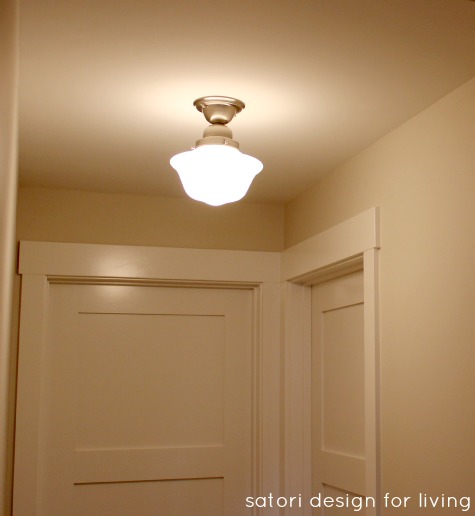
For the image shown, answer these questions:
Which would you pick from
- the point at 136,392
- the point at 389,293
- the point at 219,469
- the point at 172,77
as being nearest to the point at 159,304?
the point at 136,392

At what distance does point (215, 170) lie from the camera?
227cm

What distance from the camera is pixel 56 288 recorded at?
3.42 meters

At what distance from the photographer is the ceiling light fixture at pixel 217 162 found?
224cm

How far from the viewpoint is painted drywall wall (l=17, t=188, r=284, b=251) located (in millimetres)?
3406

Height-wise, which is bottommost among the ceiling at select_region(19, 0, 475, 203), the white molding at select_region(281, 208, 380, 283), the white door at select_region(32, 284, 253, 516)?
the white door at select_region(32, 284, 253, 516)

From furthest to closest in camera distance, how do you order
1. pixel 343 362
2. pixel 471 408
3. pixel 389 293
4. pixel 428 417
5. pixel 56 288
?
pixel 56 288, pixel 343 362, pixel 389 293, pixel 428 417, pixel 471 408

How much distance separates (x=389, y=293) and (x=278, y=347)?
43.8 inches

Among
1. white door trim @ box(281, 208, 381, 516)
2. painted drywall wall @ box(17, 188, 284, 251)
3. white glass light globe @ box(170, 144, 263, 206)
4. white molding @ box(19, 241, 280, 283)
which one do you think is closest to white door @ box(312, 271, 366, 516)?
white door trim @ box(281, 208, 381, 516)

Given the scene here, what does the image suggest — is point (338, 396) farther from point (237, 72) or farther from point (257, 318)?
point (237, 72)

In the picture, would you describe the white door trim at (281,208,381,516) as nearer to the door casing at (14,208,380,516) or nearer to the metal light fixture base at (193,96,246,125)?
the door casing at (14,208,380,516)

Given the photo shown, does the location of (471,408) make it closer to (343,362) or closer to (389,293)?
(389,293)

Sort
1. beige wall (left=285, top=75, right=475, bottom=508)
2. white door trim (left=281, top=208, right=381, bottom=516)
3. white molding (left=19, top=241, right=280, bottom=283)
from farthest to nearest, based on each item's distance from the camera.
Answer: white molding (left=19, top=241, right=280, bottom=283) < white door trim (left=281, top=208, right=381, bottom=516) < beige wall (left=285, top=75, right=475, bottom=508)

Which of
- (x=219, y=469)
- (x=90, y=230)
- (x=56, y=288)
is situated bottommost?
(x=219, y=469)

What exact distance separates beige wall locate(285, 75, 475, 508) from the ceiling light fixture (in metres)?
0.52
